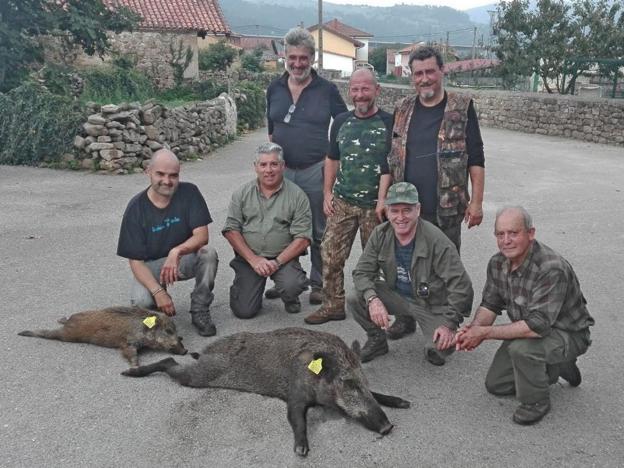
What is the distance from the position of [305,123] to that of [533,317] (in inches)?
108

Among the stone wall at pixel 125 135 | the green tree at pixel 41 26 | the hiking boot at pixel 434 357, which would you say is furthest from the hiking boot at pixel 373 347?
the green tree at pixel 41 26

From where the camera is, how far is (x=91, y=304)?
576cm

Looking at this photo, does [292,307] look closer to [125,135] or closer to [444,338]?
[444,338]

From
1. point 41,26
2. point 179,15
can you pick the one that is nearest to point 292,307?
point 41,26

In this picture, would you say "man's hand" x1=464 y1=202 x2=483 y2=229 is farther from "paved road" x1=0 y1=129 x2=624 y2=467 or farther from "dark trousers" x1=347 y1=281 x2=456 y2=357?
"paved road" x1=0 y1=129 x2=624 y2=467

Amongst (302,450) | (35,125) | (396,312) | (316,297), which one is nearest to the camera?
(302,450)

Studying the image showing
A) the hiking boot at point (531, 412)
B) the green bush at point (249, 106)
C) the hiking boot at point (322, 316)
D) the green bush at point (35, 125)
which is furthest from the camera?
the green bush at point (249, 106)

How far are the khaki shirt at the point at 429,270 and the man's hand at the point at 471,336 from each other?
38cm

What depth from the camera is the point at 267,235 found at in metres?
5.38

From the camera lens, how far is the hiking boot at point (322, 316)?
5.33 metres

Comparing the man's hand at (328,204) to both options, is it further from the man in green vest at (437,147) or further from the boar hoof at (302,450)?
the boar hoof at (302,450)

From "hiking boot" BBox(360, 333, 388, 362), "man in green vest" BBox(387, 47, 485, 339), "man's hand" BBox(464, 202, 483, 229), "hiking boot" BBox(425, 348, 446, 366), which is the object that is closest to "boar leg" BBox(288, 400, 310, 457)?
"hiking boot" BBox(360, 333, 388, 362)

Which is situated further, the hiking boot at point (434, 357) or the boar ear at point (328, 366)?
the hiking boot at point (434, 357)

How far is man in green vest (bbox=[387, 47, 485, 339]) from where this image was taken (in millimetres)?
4496
